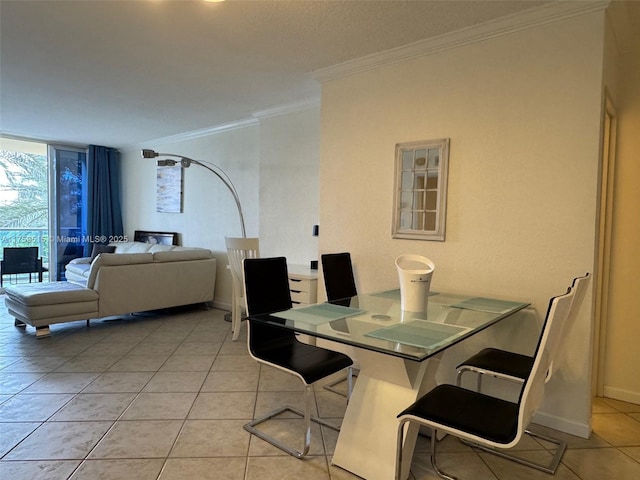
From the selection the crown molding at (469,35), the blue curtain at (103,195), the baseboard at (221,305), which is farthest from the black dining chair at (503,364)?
the blue curtain at (103,195)

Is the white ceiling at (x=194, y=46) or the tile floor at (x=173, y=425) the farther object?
the white ceiling at (x=194, y=46)

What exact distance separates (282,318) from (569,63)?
7.04ft

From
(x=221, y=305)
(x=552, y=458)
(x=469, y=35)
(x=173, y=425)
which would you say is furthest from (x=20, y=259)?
(x=552, y=458)

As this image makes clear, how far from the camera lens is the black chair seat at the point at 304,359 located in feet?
6.49

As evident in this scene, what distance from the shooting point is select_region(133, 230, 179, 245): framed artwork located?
6066mm

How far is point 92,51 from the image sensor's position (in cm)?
296

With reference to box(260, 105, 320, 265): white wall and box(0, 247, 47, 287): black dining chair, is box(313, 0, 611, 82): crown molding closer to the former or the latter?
box(260, 105, 320, 265): white wall

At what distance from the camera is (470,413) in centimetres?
157

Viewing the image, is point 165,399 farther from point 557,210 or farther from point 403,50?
point 403,50

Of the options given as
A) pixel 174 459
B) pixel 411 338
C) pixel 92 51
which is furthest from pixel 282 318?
pixel 92 51

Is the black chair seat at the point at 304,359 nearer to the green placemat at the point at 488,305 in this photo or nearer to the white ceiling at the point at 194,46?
the green placemat at the point at 488,305

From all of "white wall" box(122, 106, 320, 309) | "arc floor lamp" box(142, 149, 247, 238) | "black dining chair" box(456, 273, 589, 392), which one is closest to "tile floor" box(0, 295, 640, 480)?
"black dining chair" box(456, 273, 589, 392)

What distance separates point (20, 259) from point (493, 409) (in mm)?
6924

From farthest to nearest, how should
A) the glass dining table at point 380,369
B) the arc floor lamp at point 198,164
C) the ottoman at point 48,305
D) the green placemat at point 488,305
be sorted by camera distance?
the arc floor lamp at point 198,164
the ottoman at point 48,305
the green placemat at point 488,305
the glass dining table at point 380,369
